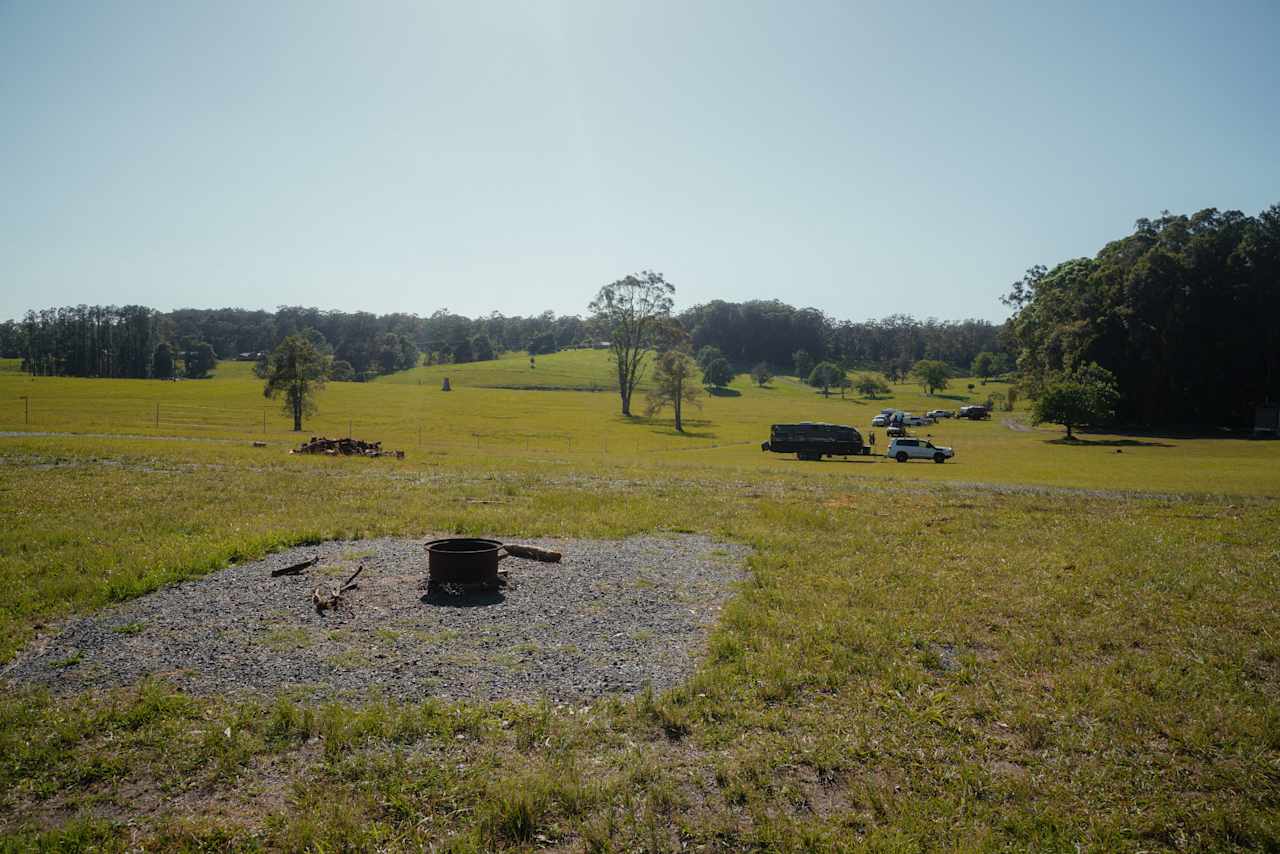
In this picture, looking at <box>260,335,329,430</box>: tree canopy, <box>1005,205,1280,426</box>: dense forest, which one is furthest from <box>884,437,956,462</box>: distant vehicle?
<box>260,335,329,430</box>: tree canopy

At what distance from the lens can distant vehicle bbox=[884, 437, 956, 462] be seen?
48969 millimetres

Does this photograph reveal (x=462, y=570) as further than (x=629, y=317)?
No

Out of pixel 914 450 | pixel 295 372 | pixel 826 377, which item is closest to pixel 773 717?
pixel 914 450

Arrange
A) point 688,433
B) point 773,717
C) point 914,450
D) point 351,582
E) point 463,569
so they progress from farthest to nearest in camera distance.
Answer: point 688,433 < point 914,450 < point 351,582 < point 463,569 < point 773,717

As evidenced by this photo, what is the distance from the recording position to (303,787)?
5.68 metres

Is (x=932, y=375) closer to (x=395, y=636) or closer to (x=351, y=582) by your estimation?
(x=351, y=582)

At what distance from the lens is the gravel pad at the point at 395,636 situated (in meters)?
7.79

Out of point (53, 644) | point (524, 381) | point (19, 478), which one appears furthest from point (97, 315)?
point (53, 644)

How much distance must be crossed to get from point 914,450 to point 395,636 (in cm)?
4628

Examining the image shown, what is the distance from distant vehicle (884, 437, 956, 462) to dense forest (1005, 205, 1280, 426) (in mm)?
36242

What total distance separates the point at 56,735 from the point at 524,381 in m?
131

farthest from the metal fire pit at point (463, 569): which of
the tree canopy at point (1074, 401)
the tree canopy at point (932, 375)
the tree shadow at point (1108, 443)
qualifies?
the tree canopy at point (932, 375)

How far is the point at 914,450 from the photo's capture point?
50.0 metres

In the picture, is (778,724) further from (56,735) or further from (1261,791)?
(56,735)
